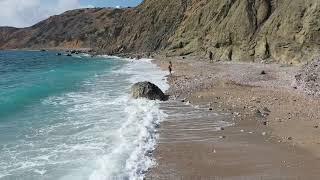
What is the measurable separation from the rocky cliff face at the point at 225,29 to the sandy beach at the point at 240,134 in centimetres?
1406

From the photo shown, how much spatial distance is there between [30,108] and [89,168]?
15118 millimetres

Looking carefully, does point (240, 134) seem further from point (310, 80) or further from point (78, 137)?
point (310, 80)

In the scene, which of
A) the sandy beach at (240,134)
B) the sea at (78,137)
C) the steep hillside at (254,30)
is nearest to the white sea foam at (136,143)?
the sea at (78,137)

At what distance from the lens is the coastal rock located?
2948cm

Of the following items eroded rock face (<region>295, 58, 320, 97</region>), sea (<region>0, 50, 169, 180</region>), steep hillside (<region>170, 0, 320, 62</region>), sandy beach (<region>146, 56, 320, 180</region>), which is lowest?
sea (<region>0, 50, 169, 180</region>)

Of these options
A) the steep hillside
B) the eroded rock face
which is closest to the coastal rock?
the eroded rock face

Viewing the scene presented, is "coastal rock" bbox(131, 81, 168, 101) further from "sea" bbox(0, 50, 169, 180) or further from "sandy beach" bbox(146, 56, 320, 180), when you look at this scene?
"sandy beach" bbox(146, 56, 320, 180)

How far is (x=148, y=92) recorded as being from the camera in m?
29.7

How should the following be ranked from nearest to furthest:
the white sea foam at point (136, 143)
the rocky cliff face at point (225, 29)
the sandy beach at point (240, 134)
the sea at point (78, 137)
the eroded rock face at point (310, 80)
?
the sandy beach at point (240, 134)
the white sea foam at point (136, 143)
the sea at point (78, 137)
the eroded rock face at point (310, 80)
the rocky cliff face at point (225, 29)

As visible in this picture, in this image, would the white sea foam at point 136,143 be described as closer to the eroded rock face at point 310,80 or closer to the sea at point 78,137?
the sea at point 78,137

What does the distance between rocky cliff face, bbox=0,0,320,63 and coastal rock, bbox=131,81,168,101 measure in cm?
1859

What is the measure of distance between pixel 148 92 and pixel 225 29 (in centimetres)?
3351

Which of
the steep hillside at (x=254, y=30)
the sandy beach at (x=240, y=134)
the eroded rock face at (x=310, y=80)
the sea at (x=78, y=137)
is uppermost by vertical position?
the steep hillside at (x=254, y=30)

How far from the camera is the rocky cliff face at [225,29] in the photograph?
46.0m
